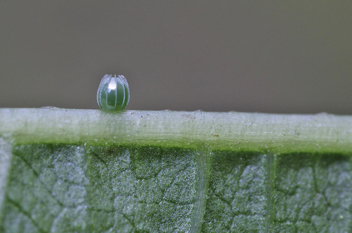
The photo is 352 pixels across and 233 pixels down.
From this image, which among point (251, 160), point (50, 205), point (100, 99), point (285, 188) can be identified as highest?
point (100, 99)

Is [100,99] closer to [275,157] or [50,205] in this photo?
[50,205]

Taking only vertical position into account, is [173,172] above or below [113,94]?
below

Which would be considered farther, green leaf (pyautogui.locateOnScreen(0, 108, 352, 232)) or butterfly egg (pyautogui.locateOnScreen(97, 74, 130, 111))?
butterfly egg (pyautogui.locateOnScreen(97, 74, 130, 111))

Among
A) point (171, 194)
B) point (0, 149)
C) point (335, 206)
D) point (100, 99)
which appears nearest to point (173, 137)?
point (171, 194)

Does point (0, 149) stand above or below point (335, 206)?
above

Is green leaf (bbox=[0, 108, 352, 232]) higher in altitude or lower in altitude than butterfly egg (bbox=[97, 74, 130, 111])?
lower
